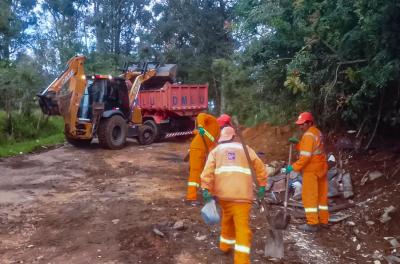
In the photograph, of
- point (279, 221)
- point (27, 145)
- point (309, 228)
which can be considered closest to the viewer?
point (279, 221)

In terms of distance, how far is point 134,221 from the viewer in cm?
611

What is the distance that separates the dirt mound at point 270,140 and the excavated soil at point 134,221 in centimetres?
11

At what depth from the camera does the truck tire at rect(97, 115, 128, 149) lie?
12305 mm

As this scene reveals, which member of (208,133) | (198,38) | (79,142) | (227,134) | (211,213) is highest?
(198,38)

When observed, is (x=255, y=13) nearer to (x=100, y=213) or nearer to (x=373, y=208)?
(x=373, y=208)

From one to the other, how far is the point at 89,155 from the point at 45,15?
85.4ft

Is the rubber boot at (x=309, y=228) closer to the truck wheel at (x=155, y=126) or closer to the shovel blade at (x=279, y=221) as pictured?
the shovel blade at (x=279, y=221)

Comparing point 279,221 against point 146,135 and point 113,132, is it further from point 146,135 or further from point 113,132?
point 146,135

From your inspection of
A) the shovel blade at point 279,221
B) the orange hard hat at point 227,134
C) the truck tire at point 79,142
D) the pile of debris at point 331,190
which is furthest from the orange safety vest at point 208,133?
the truck tire at point 79,142

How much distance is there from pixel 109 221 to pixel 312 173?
9.32ft

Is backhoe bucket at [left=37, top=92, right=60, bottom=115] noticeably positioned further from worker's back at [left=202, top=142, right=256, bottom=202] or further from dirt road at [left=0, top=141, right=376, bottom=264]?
worker's back at [left=202, top=142, right=256, bottom=202]

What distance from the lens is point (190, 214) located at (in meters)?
6.46

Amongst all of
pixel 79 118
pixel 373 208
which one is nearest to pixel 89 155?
pixel 79 118

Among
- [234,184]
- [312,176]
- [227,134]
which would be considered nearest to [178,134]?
[312,176]
